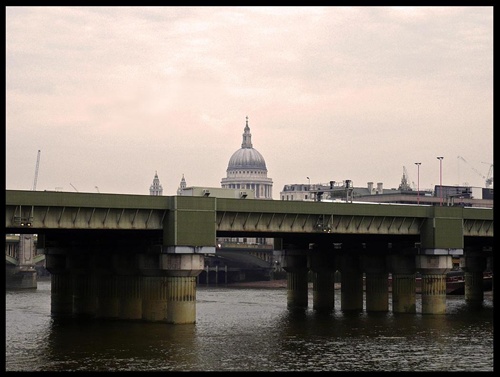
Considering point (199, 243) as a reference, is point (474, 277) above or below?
below

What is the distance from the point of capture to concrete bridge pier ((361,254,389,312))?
112250 millimetres

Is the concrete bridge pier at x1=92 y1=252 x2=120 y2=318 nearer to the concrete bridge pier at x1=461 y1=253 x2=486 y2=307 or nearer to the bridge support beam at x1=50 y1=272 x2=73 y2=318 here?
the bridge support beam at x1=50 y1=272 x2=73 y2=318

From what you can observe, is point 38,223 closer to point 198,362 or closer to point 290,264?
point 198,362

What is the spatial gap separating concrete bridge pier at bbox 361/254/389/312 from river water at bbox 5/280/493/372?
4852 mm

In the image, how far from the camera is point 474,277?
14212cm

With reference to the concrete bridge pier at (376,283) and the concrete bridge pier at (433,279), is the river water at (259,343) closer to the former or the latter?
the concrete bridge pier at (433,279)

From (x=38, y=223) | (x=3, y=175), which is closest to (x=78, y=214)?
(x=38, y=223)

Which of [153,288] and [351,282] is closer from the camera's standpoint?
[153,288]

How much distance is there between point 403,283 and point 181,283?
3327 cm

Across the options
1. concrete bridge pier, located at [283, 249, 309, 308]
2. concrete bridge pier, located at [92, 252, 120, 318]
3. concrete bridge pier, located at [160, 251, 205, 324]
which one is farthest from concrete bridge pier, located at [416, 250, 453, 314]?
concrete bridge pier, located at [92, 252, 120, 318]

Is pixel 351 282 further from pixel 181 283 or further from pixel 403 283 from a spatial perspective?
pixel 181 283

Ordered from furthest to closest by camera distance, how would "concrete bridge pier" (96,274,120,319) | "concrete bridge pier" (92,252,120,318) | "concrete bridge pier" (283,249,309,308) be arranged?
1. "concrete bridge pier" (283,249,309,308)
2. "concrete bridge pier" (92,252,120,318)
3. "concrete bridge pier" (96,274,120,319)

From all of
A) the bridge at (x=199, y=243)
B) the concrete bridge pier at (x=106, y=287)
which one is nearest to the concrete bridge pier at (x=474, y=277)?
the bridge at (x=199, y=243)

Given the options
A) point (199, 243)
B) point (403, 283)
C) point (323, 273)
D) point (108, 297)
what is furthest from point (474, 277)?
point (199, 243)
